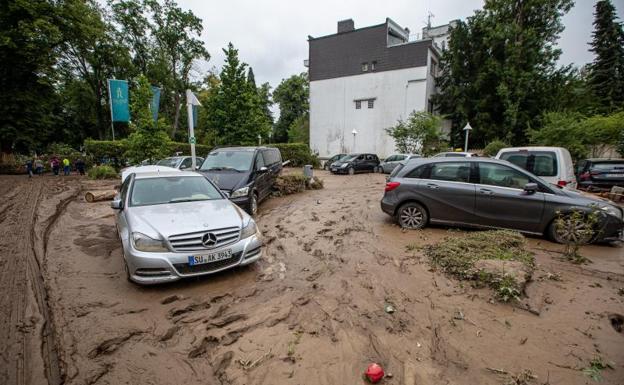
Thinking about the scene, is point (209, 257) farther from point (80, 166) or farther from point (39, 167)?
point (39, 167)

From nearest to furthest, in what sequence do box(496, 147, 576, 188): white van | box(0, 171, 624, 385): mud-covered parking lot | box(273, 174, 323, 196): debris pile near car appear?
Answer: 1. box(0, 171, 624, 385): mud-covered parking lot
2. box(496, 147, 576, 188): white van
3. box(273, 174, 323, 196): debris pile near car

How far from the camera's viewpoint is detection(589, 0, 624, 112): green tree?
2575 cm

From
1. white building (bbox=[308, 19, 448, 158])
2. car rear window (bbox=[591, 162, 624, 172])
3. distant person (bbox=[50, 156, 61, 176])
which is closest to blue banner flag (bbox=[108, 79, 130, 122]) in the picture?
distant person (bbox=[50, 156, 61, 176])

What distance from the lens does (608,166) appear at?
34.9ft

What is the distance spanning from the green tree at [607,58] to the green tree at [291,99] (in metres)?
35.1

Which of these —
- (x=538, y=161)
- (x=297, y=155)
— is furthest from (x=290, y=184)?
(x=297, y=155)

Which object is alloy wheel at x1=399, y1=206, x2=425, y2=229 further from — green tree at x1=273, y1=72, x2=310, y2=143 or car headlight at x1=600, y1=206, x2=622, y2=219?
green tree at x1=273, y1=72, x2=310, y2=143

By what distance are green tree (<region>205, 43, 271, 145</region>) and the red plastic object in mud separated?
16.6 meters

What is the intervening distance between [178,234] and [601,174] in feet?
47.3

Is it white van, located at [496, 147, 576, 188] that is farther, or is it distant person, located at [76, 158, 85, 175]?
distant person, located at [76, 158, 85, 175]

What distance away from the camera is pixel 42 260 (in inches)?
194

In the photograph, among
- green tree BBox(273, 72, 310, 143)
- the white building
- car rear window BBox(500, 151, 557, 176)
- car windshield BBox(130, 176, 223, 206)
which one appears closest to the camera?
car windshield BBox(130, 176, 223, 206)

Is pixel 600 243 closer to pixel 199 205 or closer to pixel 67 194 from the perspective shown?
pixel 199 205

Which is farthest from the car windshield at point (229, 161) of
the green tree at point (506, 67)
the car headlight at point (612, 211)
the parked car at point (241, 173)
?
the green tree at point (506, 67)
